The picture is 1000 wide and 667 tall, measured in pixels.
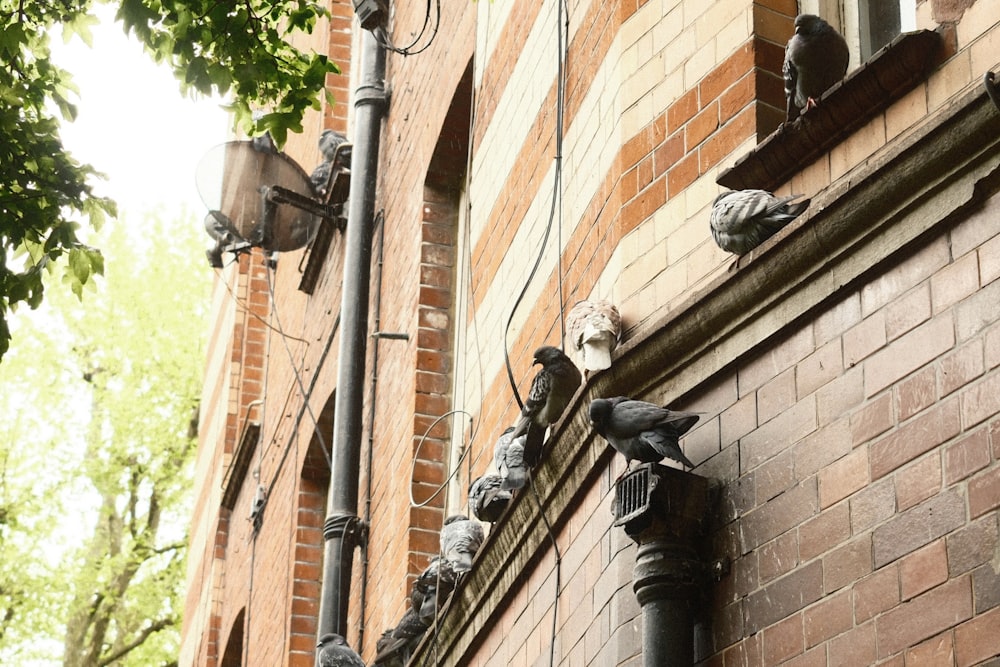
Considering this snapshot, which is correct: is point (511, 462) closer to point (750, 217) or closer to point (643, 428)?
point (643, 428)

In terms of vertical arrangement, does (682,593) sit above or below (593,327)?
below

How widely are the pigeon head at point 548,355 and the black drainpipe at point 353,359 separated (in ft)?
10.6

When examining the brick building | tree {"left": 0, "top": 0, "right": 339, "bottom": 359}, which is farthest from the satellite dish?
A: tree {"left": 0, "top": 0, "right": 339, "bottom": 359}

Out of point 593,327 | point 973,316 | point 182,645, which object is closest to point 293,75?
point 593,327

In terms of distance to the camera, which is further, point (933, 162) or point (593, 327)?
point (593, 327)

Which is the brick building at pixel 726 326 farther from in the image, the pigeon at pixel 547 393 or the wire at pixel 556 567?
the pigeon at pixel 547 393

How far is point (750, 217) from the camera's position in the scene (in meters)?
4.79

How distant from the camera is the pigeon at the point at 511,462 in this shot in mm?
6000

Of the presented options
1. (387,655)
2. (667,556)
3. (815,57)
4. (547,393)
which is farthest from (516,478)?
(815,57)

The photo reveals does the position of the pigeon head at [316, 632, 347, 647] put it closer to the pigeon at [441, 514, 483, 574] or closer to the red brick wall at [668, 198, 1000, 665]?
the pigeon at [441, 514, 483, 574]

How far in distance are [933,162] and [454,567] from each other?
3.28 meters

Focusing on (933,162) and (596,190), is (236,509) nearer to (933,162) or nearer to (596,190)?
(596,190)

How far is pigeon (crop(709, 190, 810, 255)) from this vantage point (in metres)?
4.77

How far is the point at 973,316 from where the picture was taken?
405 centimetres
